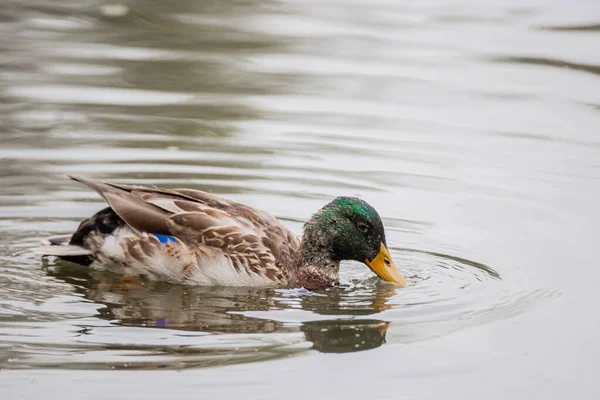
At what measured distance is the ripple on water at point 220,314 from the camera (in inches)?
288

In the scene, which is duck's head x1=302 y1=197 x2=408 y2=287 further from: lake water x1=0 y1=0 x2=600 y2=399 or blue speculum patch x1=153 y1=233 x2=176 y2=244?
blue speculum patch x1=153 y1=233 x2=176 y2=244

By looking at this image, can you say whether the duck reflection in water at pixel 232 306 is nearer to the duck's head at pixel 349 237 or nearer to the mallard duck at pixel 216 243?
the mallard duck at pixel 216 243

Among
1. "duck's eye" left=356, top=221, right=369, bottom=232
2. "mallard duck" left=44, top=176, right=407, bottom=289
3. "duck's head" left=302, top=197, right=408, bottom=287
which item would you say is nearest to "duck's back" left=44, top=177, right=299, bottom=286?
"mallard duck" left=44, top=176, right=407, bottom=289

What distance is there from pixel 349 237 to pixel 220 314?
1383mm

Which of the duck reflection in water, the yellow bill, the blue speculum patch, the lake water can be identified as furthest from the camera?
the blue speculum patch

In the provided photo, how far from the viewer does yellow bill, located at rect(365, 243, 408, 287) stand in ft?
29.6

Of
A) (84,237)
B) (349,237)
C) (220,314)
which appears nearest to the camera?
(220,314)

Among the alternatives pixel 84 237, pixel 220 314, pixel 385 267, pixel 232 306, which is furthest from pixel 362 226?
pixel 84 237

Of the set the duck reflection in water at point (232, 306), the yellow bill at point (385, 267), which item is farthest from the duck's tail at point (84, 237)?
the yellow bill at point (385, 267)

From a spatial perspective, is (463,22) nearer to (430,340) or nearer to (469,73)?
(469,73)

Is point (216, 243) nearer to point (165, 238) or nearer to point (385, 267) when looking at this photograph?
point (165, 238)

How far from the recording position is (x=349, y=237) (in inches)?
360

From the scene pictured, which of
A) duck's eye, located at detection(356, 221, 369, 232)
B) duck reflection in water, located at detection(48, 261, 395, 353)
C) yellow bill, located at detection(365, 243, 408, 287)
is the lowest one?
duck reflection in water, located at detection(48, 261, 395, 353)

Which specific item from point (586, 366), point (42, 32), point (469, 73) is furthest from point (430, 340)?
point (42, 32)
